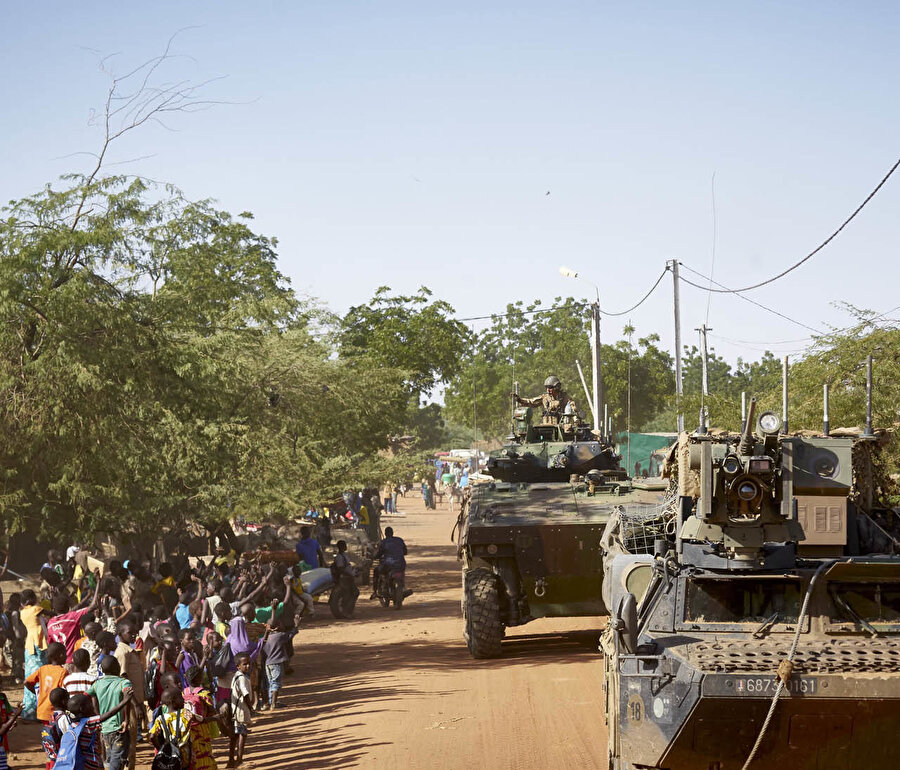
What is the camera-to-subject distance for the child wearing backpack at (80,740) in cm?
772

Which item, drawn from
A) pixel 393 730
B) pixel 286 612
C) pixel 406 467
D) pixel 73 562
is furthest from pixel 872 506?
pixel 406 467

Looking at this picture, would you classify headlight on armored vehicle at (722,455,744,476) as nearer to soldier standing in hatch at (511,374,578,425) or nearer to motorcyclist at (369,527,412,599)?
soldier standing in hatch at (511,374,578,425)

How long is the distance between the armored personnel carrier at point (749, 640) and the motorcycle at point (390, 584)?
11.9m

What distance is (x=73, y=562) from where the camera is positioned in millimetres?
15852

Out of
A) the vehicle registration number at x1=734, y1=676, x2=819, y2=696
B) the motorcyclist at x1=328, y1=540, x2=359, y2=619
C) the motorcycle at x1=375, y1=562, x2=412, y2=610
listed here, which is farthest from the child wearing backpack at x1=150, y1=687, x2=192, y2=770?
the motorcycle at x1=375, y1=562, x2=412, y2=610

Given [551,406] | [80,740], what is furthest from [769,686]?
[551,406]

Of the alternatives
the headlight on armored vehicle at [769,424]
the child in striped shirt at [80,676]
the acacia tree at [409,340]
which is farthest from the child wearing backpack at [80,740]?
the acacia tree at [409,340]

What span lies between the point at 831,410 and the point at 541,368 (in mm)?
35151

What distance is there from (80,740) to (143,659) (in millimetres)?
2612

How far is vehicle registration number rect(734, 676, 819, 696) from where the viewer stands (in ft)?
21.7

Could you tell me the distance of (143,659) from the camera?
10383 mm

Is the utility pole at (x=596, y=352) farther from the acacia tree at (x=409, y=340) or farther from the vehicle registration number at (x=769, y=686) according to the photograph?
the vehicle registration number at (x=769, y=686)

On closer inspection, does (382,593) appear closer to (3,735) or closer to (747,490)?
(3,735)

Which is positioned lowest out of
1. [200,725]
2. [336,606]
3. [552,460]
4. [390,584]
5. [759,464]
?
[336,606]
